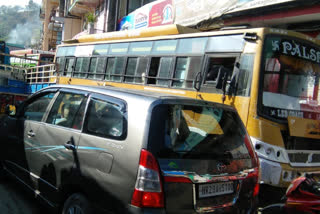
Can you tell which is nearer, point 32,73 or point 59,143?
point 59,143

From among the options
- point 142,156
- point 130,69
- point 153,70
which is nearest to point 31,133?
point 142,156

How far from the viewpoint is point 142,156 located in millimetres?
2322

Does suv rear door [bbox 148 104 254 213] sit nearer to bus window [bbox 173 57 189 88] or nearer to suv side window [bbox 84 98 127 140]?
suv side window [bbox 84 98 127 140]

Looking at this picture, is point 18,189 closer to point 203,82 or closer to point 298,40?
point 203,82

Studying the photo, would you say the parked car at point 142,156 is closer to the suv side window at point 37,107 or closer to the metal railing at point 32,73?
the suv side window at point 37,107

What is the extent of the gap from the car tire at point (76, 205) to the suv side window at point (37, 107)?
1.32m

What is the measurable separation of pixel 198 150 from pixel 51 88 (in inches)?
90.1

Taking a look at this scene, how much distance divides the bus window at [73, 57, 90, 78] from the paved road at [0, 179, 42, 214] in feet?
24.2

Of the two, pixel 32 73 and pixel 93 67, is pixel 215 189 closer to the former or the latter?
pixel 93 67

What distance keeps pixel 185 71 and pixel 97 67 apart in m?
4.68

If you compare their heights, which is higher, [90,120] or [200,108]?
[200,108]

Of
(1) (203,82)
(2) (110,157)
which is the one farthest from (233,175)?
(1) (203,82)

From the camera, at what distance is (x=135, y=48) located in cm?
896

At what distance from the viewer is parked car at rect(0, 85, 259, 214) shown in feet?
7.61
